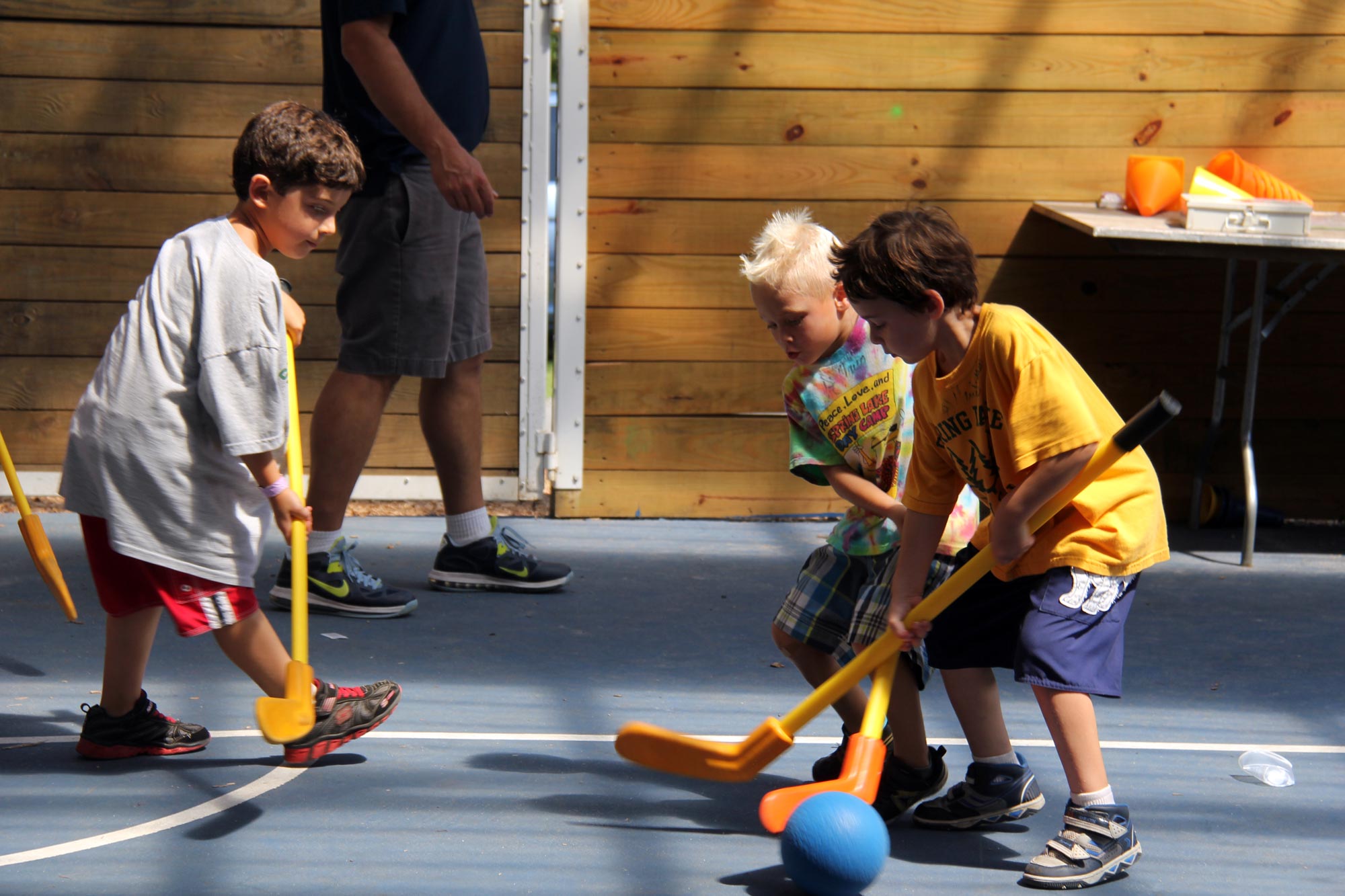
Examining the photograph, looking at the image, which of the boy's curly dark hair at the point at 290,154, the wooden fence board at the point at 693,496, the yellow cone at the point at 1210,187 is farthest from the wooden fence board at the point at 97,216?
the yellow cone at the point at 1210,187

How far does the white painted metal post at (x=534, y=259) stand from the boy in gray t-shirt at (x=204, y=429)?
6.46 feet

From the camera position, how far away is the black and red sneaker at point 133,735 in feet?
7.02

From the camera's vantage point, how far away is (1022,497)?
170 cm

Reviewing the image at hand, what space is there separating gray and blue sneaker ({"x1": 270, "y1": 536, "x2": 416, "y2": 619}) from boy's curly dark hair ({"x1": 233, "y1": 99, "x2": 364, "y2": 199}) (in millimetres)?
1119

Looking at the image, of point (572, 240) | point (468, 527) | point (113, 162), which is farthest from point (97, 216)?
point (468, 527)

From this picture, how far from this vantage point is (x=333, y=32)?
3.04 meters

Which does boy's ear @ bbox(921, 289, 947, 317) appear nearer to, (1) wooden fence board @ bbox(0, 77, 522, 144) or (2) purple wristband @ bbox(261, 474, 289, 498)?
(2) purple wristband @ bbox(261, 474, 289, 498)

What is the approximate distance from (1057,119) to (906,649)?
2.67m

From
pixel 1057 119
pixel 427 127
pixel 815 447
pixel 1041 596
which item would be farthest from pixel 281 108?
pixel 1057 119

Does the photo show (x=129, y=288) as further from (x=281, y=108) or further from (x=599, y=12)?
(x=281, y=108)

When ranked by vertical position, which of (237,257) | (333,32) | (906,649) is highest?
(333,32)

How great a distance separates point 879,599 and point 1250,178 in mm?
2530

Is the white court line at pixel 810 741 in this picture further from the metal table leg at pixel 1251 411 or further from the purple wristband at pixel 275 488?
the metal table leg at pixel 1251 411

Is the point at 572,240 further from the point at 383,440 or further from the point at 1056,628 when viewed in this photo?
the point at 1056,628
